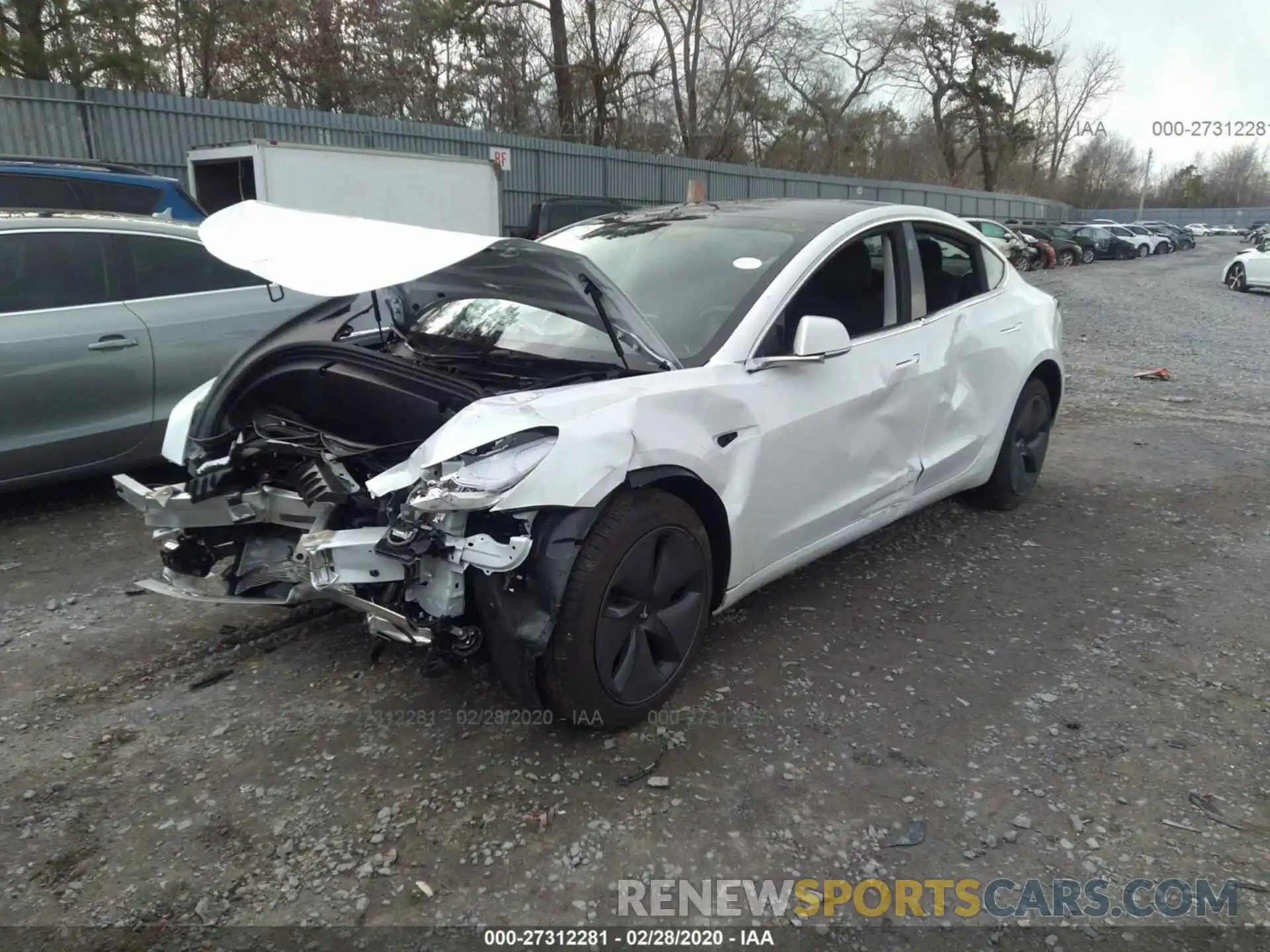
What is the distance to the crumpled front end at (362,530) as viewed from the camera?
7.99 feet

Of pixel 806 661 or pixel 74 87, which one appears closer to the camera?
pixel 806 661

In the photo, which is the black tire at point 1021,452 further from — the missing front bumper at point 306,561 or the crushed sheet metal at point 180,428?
the crushed sheet metal at point 180,428

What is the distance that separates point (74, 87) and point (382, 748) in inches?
511

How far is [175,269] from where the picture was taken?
5.08 meters

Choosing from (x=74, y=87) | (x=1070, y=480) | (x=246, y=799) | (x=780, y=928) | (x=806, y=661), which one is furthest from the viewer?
(x=74, y=87)

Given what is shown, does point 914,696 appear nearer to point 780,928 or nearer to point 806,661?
point 806,661

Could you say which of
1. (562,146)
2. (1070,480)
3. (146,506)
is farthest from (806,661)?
(562,146)

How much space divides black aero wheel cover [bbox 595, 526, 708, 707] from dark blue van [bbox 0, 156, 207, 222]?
6501 millimetres

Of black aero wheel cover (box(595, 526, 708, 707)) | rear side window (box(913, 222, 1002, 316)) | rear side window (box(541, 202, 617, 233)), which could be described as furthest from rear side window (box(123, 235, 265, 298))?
rear side window (box(541, 202, 617, 233))

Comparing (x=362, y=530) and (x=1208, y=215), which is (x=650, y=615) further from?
(x=1208, y=215)

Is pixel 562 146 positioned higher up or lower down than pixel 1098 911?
higher up

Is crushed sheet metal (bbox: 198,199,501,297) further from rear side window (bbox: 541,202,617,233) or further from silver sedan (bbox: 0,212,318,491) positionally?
rear side window (bbox: 541,202,617,233)

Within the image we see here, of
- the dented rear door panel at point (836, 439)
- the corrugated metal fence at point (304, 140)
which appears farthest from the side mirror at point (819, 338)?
the corrugated metal fence at point (304, 140)

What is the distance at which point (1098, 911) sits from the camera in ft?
7.50
